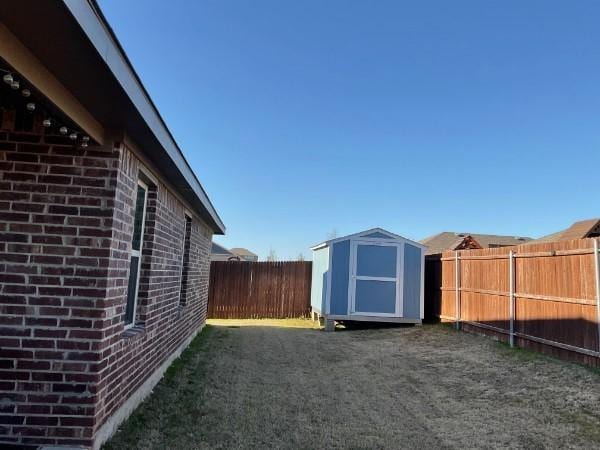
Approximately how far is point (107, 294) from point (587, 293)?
21.4 ft

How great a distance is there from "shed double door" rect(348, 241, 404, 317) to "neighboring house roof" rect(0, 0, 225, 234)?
8468mm

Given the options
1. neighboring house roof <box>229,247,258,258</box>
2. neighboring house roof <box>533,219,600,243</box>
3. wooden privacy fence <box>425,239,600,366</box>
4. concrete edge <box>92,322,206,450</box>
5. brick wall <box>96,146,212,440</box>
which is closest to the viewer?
concrete edge <box>92,322,206,450</box>

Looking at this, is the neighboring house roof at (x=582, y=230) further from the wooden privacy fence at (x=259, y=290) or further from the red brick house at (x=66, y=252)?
the red brick house at (x=66, y=252)

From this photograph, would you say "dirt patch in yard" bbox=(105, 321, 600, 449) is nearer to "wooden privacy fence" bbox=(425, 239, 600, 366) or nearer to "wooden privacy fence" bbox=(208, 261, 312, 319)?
"wooden privacy fence" bbox=(425, 239, 600, 366)

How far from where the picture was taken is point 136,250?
454cm

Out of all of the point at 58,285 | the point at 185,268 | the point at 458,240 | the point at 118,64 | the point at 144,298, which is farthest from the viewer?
the point at 458,240

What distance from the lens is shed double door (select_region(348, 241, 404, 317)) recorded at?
1171 cm

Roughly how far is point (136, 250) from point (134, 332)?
0.83m

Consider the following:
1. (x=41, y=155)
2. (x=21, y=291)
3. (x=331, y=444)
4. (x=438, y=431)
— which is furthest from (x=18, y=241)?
(x=438, y=431)

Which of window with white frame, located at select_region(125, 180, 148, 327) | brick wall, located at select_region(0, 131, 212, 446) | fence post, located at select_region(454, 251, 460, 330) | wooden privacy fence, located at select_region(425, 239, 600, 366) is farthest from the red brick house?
fence post, located at select_region(454, 251, 460, 330)

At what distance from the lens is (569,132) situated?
13.2 m

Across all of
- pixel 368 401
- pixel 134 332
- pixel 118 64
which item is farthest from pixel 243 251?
pixel 118 64

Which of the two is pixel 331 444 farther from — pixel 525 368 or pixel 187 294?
pixel 187 294

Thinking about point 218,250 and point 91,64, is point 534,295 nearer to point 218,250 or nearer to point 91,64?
point 91,64
